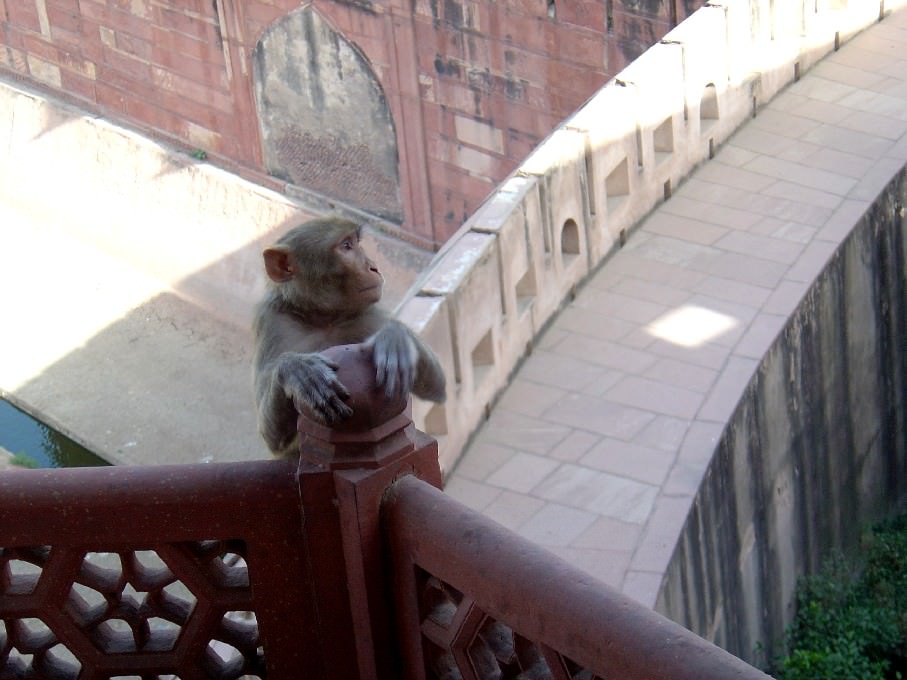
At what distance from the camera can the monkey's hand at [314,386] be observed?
278 centimetres

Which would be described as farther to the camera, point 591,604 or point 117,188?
point 117,188

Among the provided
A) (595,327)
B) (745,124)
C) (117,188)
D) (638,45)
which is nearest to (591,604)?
(595,327)

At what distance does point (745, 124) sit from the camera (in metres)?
8.78

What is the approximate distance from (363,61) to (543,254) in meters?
6.50

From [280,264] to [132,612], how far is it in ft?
4.14

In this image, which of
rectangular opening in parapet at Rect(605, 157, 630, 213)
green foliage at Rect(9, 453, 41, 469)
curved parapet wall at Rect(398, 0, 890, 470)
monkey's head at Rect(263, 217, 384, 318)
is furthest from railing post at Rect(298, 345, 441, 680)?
green foliage at Rect(9, 453, 41, 469)

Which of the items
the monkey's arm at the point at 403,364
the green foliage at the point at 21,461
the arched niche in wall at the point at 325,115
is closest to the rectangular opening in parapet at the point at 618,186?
the monkey's arm at the point at 403,364

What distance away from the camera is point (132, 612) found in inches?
125

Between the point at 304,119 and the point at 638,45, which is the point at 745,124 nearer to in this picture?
the point at 638,45

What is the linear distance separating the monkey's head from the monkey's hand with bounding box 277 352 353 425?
57 cm

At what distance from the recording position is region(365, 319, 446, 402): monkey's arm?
2.87 metres

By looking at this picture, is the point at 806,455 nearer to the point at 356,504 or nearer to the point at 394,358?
the point at 394,358

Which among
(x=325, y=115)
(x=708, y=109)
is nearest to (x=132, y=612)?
(x=708, y=109)

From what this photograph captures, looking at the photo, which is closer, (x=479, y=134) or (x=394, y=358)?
(x=394, y=358)
